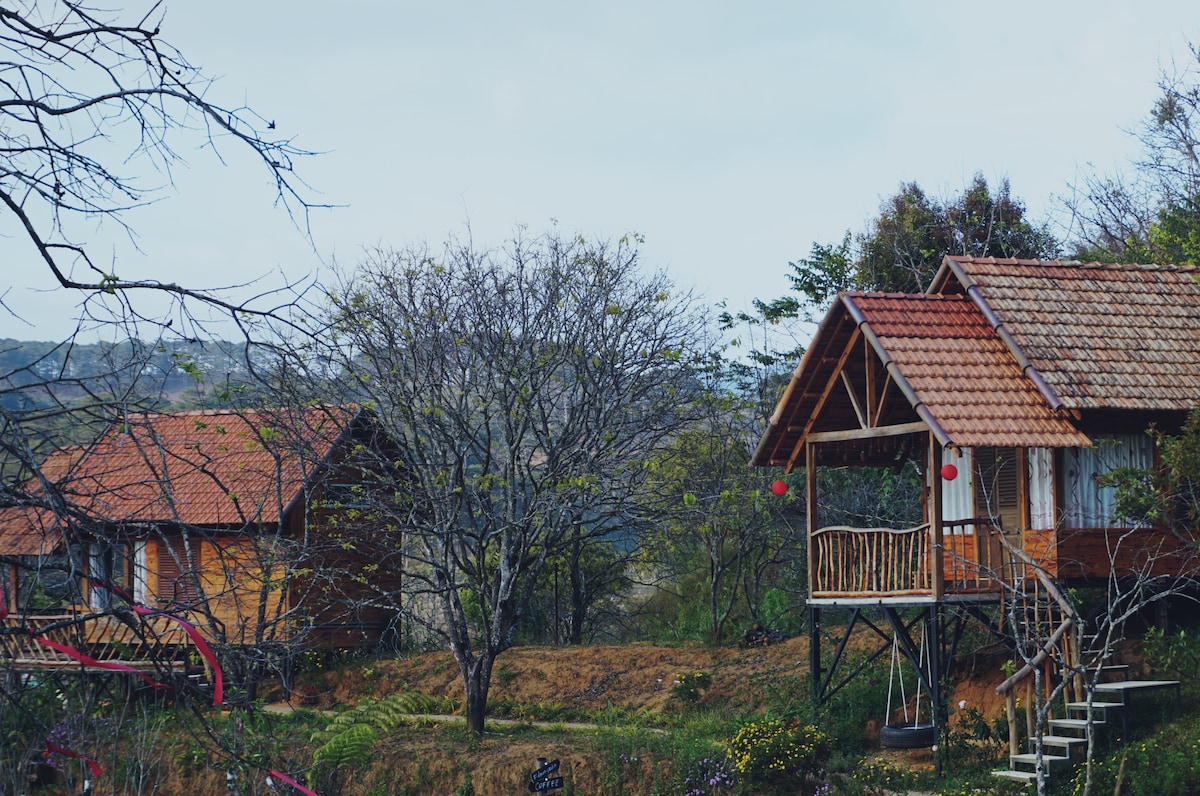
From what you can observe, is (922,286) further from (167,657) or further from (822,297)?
(167,657)

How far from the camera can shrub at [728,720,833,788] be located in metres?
15.6

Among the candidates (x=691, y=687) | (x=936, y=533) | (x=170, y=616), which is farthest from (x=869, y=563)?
(x=170, y=616)

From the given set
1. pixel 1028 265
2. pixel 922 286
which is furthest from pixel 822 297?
pixel 1028 265

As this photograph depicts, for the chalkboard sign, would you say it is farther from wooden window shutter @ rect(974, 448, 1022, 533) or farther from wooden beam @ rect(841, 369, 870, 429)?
wooden window shutter @ rect(974, 448, 1022, 533)

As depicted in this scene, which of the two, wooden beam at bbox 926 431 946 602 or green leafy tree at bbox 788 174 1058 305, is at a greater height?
green leafy tree at bbox 788 174 1058 305

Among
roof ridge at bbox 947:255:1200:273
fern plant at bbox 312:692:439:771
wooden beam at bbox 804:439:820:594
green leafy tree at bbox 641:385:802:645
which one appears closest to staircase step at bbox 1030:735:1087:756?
wooden beam at bbox 804:439:820:594

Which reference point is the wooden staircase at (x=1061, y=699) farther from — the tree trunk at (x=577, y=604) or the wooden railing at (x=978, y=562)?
the tree trunk at (x=577, y=604)

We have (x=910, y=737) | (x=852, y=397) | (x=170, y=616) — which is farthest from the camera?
(x=852, y=397)

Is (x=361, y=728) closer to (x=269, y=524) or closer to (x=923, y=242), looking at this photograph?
(x=269, y=524)

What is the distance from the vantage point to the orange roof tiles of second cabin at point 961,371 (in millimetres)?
15297

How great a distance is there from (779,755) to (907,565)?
303cm

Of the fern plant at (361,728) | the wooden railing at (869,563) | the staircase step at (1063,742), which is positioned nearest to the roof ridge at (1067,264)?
the wooden railing at (869,563)

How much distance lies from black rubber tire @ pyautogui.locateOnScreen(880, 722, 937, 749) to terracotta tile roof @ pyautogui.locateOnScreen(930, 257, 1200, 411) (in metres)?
4.28

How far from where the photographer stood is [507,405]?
813 inches
